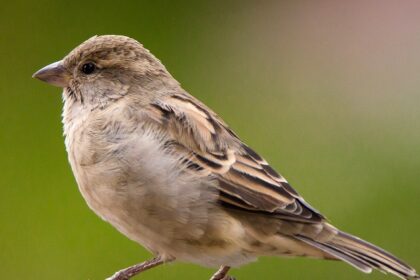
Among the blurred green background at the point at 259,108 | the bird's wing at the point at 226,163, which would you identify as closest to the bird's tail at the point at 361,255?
the bird's wing at the point at 226,163

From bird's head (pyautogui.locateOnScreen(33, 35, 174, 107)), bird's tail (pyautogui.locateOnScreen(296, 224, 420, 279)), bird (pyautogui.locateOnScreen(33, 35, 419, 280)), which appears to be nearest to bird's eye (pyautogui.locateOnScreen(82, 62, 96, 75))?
bird's head (pyautogui.locateOnScreen(33, 35, 174, 107))

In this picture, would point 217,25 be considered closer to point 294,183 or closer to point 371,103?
point 371,103

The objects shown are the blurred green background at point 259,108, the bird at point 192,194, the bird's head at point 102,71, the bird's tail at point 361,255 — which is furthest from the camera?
the blurred green background at point 259,108

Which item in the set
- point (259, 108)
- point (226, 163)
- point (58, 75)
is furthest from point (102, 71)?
point (259, 108)

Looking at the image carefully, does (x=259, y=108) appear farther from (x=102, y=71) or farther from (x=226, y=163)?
(x=226, y=163)

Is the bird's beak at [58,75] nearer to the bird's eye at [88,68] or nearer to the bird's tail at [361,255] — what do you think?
the bird's eye at [88,68]

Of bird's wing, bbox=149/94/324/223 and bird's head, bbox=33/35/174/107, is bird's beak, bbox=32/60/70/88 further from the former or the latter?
bird's wing, bbox=149/94/324/223

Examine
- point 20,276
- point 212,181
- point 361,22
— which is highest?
point 361,22

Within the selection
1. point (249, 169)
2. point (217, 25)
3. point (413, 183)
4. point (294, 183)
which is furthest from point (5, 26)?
point (249, 169)
